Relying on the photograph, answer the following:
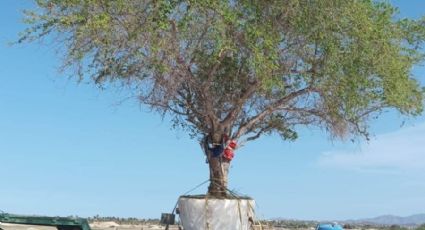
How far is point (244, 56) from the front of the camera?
22078mm

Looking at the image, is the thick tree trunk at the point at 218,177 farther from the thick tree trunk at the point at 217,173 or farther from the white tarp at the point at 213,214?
the white tarp at the point at 213,214

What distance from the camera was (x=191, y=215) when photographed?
72.5ft

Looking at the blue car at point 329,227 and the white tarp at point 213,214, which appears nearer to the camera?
the white tarp at point 213,214

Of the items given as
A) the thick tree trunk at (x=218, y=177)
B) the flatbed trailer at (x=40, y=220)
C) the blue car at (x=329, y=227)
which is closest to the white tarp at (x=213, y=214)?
the thick tree trunk at (x=218, y=177)


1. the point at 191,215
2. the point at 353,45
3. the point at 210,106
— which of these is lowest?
the point at 191,215

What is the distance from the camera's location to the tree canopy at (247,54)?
20.7 metres

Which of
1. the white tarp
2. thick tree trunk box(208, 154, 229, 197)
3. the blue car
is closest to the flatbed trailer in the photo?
the white tarp

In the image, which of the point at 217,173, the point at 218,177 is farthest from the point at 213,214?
the point at 217,173

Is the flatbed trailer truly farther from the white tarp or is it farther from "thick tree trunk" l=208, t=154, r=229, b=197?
"thick tree trunk" l=208, t=154, r=229, b=197

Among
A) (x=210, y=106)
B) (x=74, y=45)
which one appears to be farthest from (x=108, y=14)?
(x=210, y=106)

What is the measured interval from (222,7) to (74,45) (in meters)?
4.09

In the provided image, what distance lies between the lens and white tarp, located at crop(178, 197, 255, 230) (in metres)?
21.9

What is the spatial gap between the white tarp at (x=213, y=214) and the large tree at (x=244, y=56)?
87 cm

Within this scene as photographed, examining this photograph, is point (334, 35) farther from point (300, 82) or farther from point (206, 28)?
point (206, 28)
